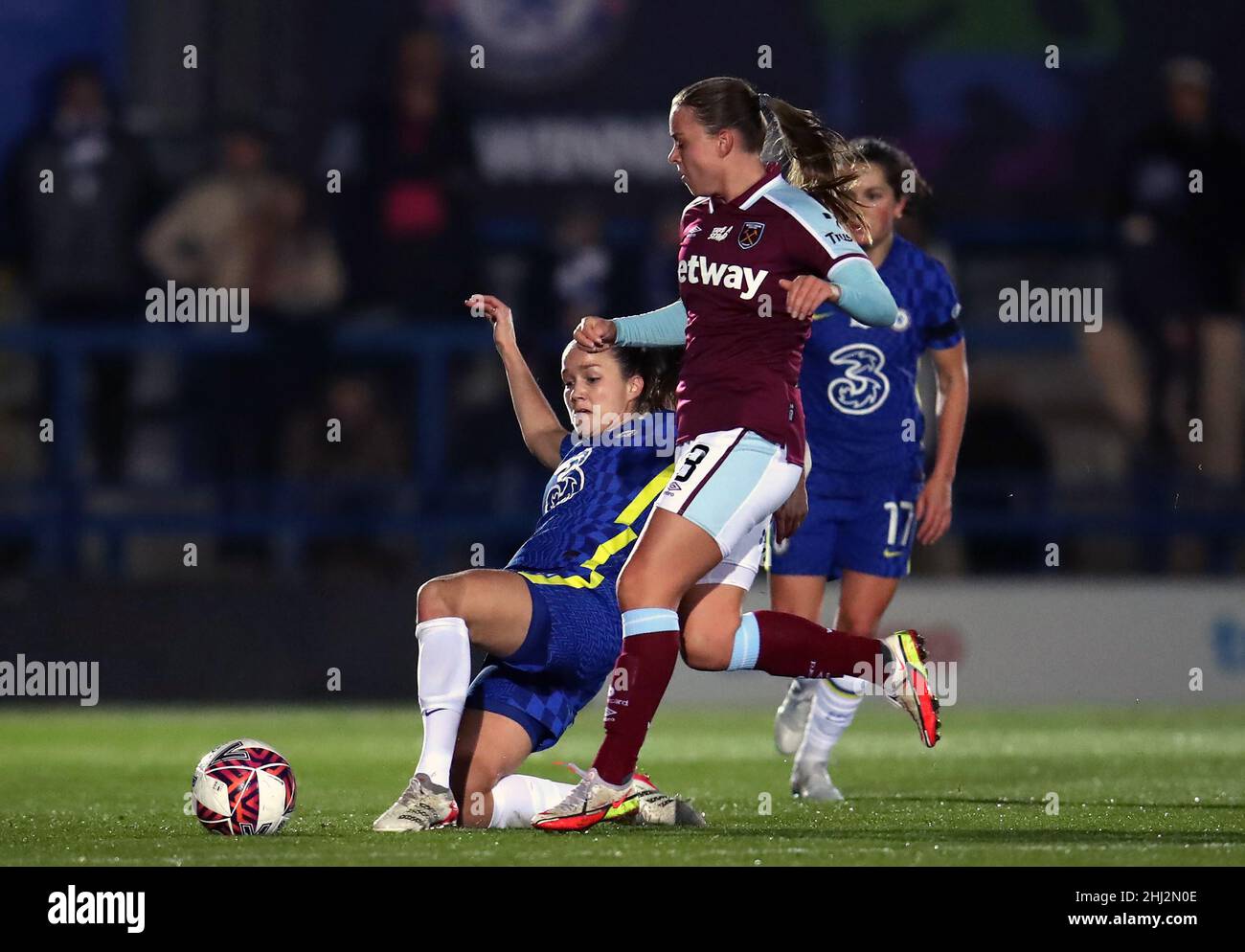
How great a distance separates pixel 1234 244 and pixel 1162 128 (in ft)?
2.83

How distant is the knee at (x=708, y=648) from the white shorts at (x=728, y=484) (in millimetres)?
300

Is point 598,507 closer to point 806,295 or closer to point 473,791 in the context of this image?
point 473,791

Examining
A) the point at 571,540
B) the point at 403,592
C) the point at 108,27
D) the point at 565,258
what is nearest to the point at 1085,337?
the point at 565,258

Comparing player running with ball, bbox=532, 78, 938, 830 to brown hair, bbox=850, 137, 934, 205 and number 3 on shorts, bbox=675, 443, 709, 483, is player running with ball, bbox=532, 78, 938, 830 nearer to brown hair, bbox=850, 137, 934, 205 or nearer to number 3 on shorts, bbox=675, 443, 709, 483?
number 3 on shorts, bbox=675, 443, 709, 483

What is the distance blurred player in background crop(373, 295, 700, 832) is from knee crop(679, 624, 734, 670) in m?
0.21

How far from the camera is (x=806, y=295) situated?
557 centimetres

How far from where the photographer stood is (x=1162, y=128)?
1352 cm

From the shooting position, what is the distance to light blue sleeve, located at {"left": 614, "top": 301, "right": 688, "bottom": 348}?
621cm

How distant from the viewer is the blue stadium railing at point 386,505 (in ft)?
41.8

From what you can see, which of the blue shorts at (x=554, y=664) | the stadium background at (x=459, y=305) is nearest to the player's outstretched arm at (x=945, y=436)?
the blue shorts at (x=554, y=664)

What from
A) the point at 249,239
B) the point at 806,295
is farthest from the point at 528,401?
the point at 249,239
